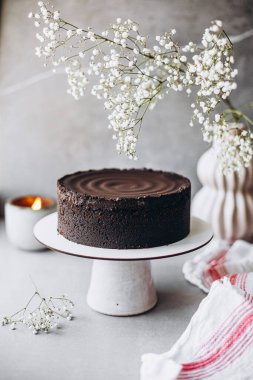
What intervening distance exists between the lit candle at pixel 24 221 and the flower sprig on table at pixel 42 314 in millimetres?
279

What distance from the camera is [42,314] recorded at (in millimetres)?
1245

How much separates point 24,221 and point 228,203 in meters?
0.56

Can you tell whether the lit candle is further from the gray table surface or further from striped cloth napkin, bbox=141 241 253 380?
striped cloth napkin, bbox=141 241 253 380

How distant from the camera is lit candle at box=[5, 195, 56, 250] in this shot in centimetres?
157

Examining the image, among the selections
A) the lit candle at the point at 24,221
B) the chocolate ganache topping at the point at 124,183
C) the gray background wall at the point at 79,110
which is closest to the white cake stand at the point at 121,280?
the chocolate ganache topping at the point at 124,183

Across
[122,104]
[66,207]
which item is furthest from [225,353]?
[122,104]

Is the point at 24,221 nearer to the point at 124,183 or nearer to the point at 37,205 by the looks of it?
the point at 37,205

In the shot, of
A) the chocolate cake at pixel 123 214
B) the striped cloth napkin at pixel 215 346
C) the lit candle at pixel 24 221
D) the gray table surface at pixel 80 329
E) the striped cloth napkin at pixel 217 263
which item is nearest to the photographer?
the striped cloth napkin at pixel 215 346

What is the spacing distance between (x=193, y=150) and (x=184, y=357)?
0.86m

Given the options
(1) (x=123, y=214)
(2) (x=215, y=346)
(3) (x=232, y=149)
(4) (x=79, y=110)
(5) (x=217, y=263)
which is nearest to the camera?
(2) (x=215, y=346)

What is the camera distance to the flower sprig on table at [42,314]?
Result: 3.90ft

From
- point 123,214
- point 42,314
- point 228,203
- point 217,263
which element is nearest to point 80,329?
point 42,314

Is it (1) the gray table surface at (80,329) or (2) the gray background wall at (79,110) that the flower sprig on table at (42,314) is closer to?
(1) the gray table surface at (80,329)

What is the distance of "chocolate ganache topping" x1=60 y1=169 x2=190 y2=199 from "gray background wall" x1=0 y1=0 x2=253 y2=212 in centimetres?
35
